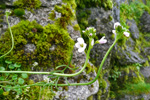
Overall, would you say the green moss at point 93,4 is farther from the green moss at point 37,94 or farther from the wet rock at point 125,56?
the green moss at point 37,94

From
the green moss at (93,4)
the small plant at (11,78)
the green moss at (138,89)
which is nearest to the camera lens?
the small plant at (11,78)

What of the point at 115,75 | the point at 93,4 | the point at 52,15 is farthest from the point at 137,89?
the point at 52,15

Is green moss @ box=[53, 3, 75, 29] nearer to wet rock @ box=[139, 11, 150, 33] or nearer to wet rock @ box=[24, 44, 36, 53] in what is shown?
wet rock @ box=[24, 44, 36, 53]

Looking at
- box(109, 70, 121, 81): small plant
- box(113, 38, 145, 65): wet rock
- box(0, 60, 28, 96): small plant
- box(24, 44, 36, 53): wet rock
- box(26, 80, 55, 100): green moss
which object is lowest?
box(109, 70, 121, 81): small plant

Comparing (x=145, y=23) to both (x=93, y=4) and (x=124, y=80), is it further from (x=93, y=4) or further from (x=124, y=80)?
(x=93, y=4)

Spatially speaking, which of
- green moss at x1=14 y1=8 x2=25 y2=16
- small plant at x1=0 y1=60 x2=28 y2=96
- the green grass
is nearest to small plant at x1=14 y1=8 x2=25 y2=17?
green moss at x1=14 y1=8 x2=25 y2=16

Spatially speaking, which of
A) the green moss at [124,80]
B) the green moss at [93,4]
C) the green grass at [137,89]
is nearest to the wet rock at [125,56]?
the green moss at [124,80]
